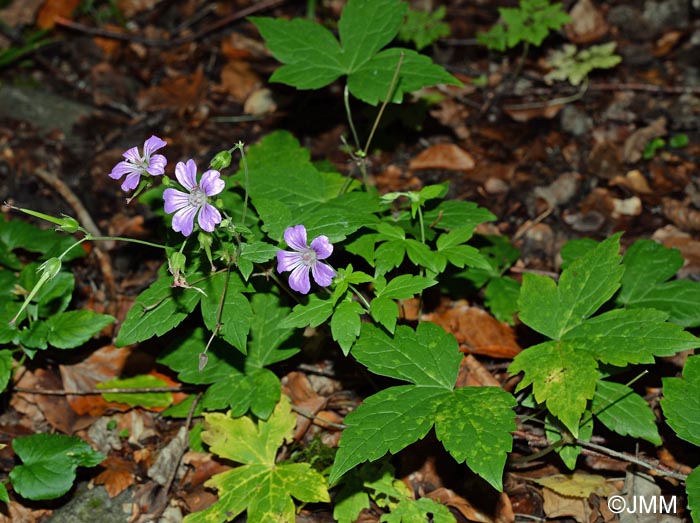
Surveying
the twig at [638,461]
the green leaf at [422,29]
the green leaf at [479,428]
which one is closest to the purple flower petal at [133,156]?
the green leaf at [479,428]

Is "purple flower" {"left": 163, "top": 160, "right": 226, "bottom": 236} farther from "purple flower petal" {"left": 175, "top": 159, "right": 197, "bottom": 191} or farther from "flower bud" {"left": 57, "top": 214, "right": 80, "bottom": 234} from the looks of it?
"flower bud" {"left": 57, "top": 214, "right": 80, "bottom": 234}

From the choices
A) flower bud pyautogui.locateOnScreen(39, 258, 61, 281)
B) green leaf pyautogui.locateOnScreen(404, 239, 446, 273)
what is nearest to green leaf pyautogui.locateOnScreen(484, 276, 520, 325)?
green leaf pyautogui.locateOnScreen(404, 239, 446, 273)

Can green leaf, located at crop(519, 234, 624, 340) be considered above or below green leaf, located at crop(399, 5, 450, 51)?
below

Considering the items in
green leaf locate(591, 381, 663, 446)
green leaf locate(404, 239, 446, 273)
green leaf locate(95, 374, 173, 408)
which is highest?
green leaf locate(404, 239, 446, 273)

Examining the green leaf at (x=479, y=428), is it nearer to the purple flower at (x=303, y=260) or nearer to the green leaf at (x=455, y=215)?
the purple flower at (x=303, y=260)

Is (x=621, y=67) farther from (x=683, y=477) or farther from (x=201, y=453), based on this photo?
(x=201, y=453)

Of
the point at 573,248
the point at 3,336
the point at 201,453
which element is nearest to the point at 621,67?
the point at 573,248

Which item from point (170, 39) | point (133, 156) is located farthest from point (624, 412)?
point (170, 39)
